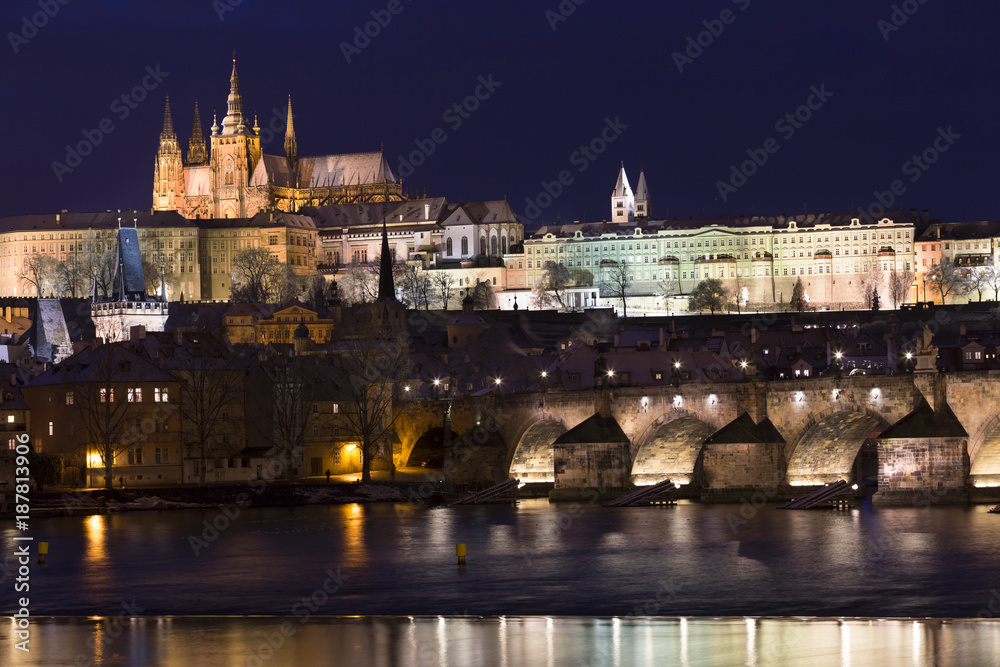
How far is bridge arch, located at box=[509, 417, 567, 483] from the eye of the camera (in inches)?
2837

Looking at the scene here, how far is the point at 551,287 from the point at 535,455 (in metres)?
112

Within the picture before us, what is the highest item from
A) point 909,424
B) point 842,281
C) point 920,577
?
point 842,281

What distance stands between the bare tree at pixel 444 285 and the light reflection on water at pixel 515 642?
15038 centimetres

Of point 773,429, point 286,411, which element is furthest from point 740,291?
point 773,429

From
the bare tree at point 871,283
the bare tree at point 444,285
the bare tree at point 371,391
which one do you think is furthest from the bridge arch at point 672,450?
the bare tree at point 444,285

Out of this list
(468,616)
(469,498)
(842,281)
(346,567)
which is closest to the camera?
(468,616)

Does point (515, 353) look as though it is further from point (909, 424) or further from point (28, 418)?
point (909, 424)

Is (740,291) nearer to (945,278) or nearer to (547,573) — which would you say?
(945,278)

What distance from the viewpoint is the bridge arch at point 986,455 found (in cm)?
Result: 5572

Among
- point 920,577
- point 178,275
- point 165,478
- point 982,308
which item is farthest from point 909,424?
point 178,275

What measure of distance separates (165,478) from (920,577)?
38.2 m

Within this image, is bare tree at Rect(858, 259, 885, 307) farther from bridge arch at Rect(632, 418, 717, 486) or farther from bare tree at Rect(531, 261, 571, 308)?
bridge arch at Rect(632, 418, 717, 486)

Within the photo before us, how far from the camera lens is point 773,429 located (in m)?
61.7

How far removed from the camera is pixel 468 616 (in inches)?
1361
